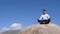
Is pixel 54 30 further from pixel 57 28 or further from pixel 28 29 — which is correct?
pixel 28 29

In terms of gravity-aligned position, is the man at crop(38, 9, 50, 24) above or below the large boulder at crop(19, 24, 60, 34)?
above

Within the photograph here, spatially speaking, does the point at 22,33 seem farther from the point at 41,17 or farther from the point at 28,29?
the point at 41,17

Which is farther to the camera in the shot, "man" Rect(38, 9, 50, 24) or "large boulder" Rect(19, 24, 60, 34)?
"man" Rect(38, 9, 50, 24)

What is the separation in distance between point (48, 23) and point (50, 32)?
1.00 m

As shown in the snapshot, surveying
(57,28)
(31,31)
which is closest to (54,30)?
(57,28)

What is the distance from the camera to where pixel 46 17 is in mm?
20375

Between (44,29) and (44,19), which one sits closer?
(44,29)

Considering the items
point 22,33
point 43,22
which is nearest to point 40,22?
point 43,22

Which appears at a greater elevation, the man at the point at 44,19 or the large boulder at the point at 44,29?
the man at the point at 44,19

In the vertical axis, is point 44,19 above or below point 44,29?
above

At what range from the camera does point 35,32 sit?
65.4 feet

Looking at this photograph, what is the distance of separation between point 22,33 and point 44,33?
1.95 metres

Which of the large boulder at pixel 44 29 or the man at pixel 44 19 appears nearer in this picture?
the large boulder at pixel 44 29

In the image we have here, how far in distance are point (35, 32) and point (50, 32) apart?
1.12 m
